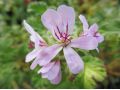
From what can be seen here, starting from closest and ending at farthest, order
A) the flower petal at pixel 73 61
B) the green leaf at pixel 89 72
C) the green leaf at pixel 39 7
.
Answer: the flower petal at pixel 73 61 < the green leaf at pixel 89 72 < the green leaf at pixel 39 7

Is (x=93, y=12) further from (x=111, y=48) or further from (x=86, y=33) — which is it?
(x=86, y=33)

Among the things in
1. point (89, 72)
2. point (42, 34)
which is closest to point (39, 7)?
point (42, 34)

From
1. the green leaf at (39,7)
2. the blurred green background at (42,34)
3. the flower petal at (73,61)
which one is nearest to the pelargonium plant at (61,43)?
the flower petal at (73,61)

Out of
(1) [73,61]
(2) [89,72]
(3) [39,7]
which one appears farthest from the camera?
(3) [39,7]

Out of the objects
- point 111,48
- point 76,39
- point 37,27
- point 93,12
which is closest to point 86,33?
point 76,39

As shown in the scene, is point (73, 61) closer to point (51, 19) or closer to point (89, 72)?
point (51, 19)

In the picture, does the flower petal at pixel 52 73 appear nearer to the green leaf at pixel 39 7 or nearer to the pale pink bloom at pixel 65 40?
the pale pink bloom at pixel 65 40

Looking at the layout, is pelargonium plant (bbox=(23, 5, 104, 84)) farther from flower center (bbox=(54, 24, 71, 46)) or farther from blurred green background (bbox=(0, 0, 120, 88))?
blurred green background (bbox=(0, 0, 120, 88))
